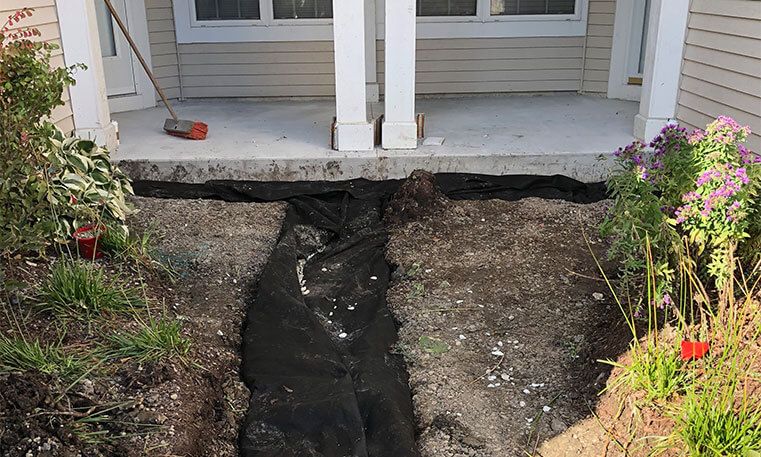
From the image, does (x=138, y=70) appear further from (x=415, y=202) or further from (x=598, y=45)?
(x=598, y=45)

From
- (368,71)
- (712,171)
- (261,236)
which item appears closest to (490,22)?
(368,71)

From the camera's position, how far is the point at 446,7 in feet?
22.3

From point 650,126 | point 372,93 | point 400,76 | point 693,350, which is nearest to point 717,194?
point 693,350

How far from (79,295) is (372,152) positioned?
103 inches

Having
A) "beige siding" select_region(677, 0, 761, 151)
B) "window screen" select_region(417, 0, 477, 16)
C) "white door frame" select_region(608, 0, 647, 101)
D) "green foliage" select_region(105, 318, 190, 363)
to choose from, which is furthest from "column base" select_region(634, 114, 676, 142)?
"green foliage" select_region(105, 318, 190, 363)

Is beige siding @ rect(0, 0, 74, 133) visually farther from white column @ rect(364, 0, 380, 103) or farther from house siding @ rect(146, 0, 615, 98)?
white column @ rect(364, 0, 380, 103)

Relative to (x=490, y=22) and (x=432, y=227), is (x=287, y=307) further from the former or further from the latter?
(x=490, y=22)

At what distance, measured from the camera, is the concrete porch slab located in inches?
201

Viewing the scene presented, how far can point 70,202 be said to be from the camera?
3539 millimetres

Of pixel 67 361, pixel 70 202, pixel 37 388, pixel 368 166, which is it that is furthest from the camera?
pixel 368 166

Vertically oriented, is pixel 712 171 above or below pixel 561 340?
above

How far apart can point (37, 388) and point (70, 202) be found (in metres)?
1.45

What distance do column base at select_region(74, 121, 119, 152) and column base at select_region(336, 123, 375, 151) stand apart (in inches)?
67.4

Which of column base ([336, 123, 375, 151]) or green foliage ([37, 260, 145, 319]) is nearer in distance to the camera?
green foliage ([37, 260, 145, 319])
